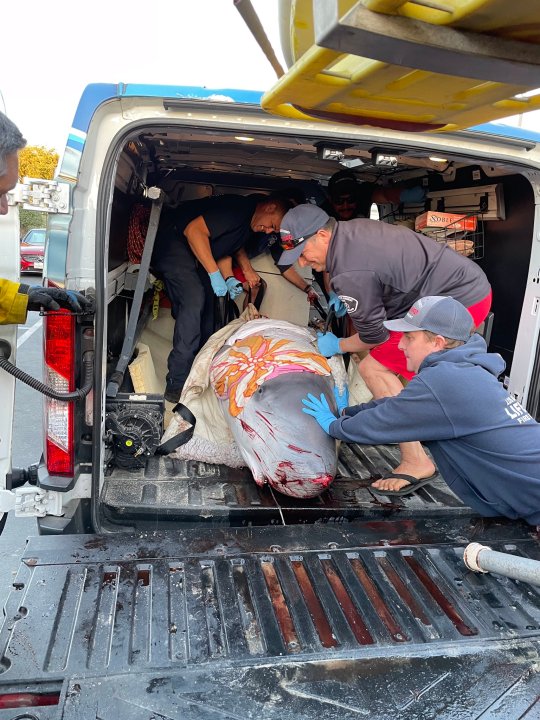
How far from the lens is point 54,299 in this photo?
218 cm

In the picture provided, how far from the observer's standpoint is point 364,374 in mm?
3596

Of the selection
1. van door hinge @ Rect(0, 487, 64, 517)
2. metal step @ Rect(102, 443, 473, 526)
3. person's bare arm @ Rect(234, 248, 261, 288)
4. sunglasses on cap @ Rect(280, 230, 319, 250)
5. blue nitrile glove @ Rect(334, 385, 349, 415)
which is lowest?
metal step @ Rect(102, 443, 473, 526)

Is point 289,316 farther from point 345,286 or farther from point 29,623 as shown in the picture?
point 29,623

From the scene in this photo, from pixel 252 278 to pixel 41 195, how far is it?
100 inches

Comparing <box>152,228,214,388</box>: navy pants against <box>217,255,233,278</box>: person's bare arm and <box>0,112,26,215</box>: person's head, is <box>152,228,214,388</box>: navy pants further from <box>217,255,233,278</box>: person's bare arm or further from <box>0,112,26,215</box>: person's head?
<box>0,112,26,215</box>: person's head

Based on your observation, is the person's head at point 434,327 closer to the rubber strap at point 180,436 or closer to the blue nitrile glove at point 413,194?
the rubber strap at point 180,436

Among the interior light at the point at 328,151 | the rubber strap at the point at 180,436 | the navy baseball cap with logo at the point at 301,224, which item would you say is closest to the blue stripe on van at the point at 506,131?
the interior light at the point at 328,151

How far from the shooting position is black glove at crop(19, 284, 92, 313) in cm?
211

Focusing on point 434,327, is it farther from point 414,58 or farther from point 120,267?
point 120,267

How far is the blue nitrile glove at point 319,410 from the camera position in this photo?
2.72m

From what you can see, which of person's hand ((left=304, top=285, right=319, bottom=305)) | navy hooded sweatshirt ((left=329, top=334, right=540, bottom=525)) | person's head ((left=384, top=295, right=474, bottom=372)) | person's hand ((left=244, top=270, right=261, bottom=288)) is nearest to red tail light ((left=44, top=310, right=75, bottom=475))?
navy hooded sweatshirt ((left=329, top=334, right=540, bottom=525))

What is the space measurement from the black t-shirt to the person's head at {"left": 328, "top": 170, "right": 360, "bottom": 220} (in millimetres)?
676

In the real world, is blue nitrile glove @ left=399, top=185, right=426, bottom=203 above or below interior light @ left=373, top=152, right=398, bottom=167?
above

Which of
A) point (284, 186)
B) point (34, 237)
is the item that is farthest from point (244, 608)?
point (34, 237)
